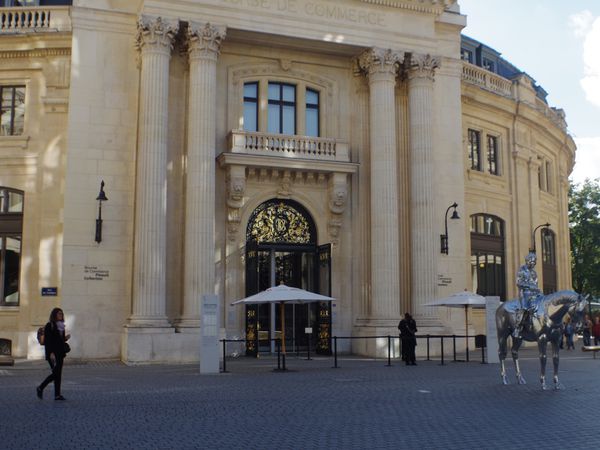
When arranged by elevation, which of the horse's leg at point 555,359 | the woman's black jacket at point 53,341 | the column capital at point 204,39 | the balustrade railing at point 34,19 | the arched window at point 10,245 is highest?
the balustrade railing at point 34,19

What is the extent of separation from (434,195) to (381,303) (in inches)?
196

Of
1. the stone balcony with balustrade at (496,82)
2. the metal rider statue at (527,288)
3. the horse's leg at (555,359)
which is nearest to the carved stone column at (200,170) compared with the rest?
the metal rider statue at (527,288)

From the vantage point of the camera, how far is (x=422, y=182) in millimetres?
28750

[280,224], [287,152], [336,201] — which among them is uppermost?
[287,152]

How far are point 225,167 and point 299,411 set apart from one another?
1567cm

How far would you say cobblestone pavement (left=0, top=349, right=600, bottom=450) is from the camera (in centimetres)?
984

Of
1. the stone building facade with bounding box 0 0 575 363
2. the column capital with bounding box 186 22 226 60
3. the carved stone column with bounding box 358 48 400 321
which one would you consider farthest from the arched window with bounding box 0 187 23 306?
the carved stone column with bounding box 358 48 400 321

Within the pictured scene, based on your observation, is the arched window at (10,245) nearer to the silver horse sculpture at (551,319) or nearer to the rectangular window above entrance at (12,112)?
the rectangular window above entrance at (12,112)

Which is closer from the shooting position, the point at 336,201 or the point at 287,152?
the point at 287,152

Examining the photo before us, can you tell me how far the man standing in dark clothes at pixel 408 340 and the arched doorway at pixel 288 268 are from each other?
12.2 ft

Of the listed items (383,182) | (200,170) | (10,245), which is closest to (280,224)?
(383,182)

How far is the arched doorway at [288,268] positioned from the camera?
90.6ft

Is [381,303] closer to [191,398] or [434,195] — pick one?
[434,195]

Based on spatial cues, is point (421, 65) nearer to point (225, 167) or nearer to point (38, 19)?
point (225, 167)
